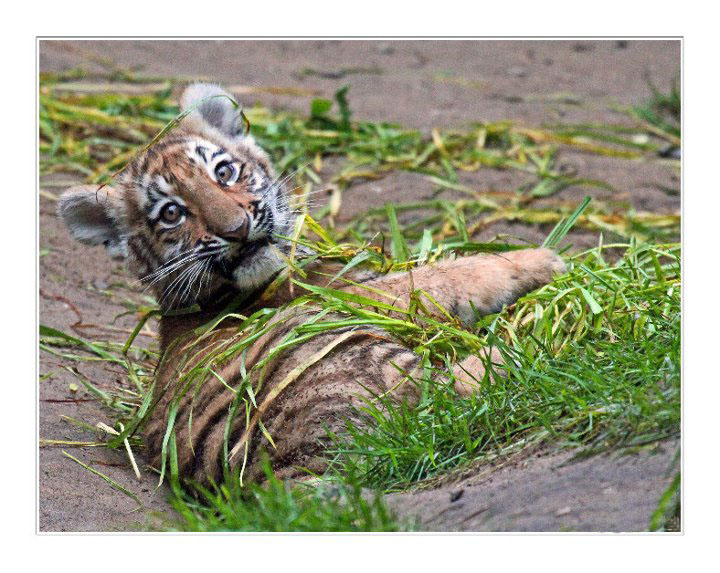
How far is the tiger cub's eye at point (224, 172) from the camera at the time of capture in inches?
197

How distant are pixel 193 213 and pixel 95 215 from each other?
659 millimetres

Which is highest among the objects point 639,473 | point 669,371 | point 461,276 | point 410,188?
point 410,188

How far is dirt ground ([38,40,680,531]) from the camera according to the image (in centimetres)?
326

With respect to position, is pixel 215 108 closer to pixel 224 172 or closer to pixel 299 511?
pixel 224 172

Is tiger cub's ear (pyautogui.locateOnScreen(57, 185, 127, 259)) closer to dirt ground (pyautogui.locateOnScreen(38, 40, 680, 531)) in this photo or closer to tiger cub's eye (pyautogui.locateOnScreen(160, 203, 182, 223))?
tiger cub's eye (pyautogui.locateOnScreen(160, 203, 182, 223))

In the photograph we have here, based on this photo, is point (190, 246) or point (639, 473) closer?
point (639, 473)

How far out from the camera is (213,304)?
5.01 meters

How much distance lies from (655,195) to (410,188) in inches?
71.1

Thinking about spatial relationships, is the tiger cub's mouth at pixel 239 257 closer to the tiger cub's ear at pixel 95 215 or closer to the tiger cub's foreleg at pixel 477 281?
the tiger cub's foreleg at pixel 477 281

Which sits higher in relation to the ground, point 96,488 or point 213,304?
point 213,304

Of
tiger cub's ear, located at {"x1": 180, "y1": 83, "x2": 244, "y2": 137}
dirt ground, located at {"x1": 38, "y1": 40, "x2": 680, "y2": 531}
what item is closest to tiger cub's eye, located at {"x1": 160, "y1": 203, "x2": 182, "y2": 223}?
tiger cub's ear, located at {"x1": 180, "y1": 83, "x2": 244, "y2": 137}

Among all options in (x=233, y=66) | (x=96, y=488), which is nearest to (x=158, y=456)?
(x=96, y=488)
